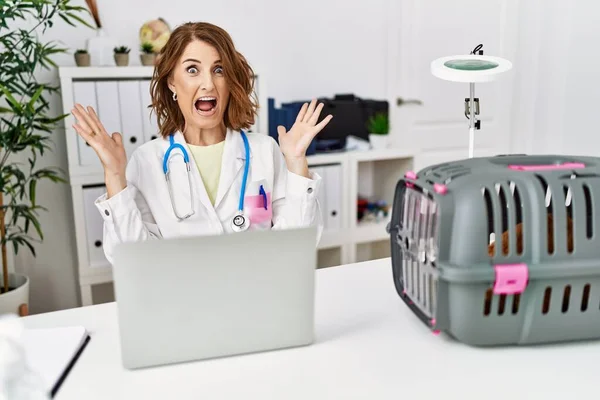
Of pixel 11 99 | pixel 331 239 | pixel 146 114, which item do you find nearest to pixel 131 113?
pixel 146 114

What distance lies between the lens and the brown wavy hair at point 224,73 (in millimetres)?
1402

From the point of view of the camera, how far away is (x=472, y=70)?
120 cm

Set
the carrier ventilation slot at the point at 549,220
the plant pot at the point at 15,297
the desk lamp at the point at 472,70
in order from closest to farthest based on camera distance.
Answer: the carrier ventilation slot at the point at 549,220 → the desk lamp at the point at 472,70 → the plant pot at the point at 15,297

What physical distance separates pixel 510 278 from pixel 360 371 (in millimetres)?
271

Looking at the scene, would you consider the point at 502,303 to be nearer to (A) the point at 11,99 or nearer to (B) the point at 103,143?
(B) the point at 103,143

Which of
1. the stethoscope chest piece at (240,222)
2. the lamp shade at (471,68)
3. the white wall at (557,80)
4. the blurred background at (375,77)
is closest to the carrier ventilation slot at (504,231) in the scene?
the lamp shade at (471,68)

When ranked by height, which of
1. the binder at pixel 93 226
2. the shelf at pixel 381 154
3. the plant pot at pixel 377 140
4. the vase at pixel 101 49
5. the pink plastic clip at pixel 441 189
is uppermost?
the vase at pixel 101 49

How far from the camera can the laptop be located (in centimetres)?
88

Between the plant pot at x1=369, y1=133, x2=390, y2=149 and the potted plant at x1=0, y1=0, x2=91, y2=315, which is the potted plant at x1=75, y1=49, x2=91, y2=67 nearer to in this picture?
the potted plant at x1=0, y1=0, x2=91, y2=315

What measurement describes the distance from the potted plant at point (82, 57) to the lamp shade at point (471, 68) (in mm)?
1729

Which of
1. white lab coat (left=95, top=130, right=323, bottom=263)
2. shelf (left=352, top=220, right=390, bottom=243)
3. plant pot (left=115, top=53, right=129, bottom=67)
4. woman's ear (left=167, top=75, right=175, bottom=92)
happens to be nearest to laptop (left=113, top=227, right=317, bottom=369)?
white lab coat (left=95, top=130, right=323, bottom=263)

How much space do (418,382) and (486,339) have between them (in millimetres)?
162

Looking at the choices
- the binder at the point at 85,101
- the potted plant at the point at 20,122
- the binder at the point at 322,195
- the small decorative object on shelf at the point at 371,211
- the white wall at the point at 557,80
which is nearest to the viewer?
the potted plant at the point at 20,122

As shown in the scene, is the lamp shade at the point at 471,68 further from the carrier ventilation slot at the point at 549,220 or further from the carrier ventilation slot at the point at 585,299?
the carrier ventilation slot at the point at 585,299
